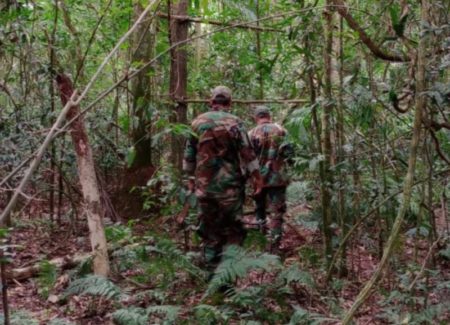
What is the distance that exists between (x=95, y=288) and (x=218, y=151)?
68.8 inches

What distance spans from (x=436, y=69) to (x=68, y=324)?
307 centimetres

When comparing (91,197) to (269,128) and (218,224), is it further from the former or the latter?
(269,128)

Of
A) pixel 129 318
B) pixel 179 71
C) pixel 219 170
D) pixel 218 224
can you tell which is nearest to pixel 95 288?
pixel 129 318

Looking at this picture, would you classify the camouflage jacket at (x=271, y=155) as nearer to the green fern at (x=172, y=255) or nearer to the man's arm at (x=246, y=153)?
the man's arm at (x=246, y=153)

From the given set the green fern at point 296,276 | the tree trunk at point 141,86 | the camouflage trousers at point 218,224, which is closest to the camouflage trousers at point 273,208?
the camouflage trousers at point 218,224

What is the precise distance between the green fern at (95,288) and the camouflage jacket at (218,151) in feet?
4.45

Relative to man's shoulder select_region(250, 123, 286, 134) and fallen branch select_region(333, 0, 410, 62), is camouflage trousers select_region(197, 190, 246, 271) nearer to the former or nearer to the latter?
man's shoulder select_region(250, 123, 286, 134)

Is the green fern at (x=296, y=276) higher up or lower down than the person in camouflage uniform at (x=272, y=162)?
lower down

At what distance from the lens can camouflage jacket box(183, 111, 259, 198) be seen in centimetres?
532

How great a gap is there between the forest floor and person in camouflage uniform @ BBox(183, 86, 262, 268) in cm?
52

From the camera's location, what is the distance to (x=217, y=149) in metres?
5.35

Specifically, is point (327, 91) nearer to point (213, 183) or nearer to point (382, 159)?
point (382, 159)

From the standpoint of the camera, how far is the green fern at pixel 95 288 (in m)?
4.31

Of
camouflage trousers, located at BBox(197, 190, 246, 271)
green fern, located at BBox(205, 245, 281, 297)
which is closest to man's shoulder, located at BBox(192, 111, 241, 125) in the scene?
camouflage trousers, located at BBox(197, 190, 246, 271)
